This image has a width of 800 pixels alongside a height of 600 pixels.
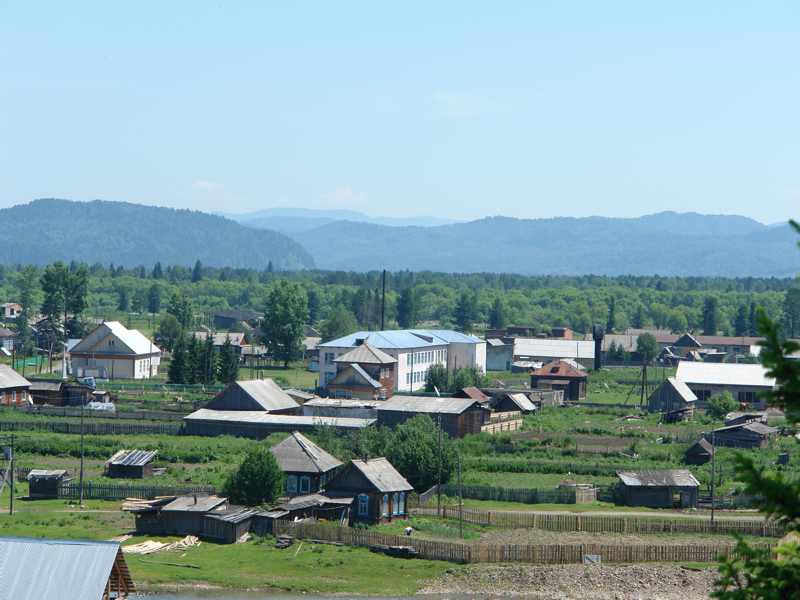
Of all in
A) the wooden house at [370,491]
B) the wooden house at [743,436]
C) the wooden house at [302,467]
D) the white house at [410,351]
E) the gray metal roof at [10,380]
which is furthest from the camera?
the white house at [410,351]

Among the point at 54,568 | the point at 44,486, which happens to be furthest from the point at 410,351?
the point at 54,568

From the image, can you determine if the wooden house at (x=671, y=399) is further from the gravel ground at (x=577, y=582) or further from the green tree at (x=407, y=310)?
the green tree at (x=407, y=310)

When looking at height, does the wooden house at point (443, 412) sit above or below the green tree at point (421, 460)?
above

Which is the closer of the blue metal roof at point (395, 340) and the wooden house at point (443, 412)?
the wooden house at point (443, 412)

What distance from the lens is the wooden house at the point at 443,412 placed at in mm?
66062

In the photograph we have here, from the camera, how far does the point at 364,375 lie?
8025cm

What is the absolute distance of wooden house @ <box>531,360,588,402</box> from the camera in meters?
91.3

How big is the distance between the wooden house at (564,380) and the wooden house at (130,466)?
4240 centimetres

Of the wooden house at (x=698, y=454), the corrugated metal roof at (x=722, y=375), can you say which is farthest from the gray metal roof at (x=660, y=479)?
the corrugated metal roof at (x=722, y=375)

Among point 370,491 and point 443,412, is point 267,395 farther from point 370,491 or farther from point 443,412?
point 370,491

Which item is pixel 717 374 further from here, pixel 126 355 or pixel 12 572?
pixel 12 572

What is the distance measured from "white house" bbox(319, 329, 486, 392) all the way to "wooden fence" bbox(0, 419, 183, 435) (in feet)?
76.4

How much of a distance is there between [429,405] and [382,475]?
830 inches

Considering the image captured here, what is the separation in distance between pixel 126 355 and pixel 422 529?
A: 53520 mm
